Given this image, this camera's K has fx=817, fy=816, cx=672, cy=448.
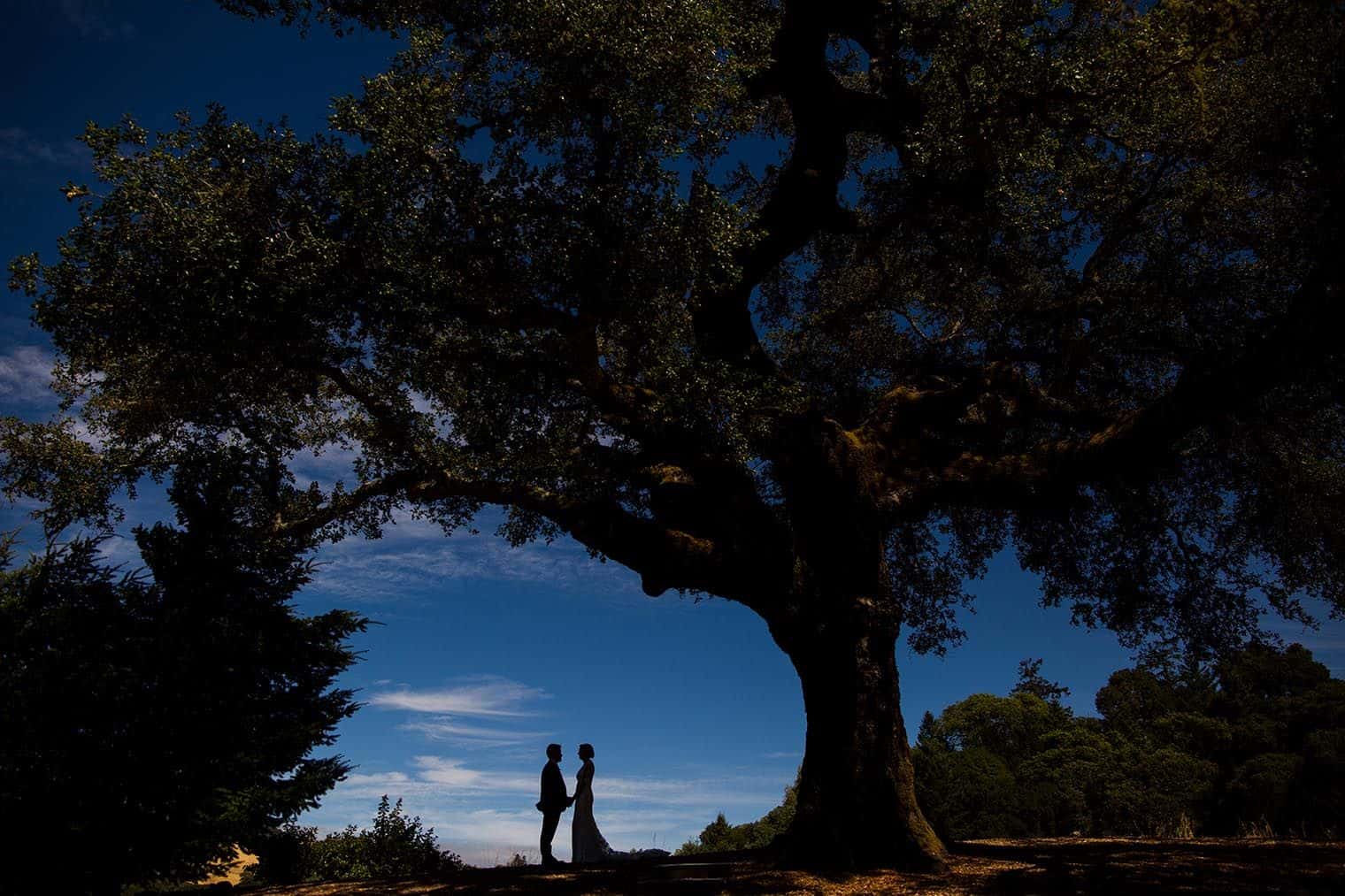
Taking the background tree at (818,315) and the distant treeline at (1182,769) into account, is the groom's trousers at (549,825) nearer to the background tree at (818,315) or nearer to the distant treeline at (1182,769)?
the background tree at (818,315)

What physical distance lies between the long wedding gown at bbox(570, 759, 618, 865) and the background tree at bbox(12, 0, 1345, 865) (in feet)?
15.1

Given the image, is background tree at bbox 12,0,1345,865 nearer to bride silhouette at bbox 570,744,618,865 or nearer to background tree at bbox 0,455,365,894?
background tree at bbox 0,455,365,894

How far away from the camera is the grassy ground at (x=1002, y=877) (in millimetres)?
11117

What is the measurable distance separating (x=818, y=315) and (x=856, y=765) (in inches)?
467

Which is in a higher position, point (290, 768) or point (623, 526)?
point (623, 526)

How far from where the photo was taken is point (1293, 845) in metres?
15.1

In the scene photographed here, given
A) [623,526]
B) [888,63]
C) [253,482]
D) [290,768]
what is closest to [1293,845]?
[623,526]

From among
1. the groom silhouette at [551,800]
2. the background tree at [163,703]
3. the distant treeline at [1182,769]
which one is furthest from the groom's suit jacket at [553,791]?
the distant treeline at [1182,769]

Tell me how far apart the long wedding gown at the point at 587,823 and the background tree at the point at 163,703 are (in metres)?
4.91

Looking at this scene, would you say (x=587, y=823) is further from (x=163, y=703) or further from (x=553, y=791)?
(x=163, y=703)

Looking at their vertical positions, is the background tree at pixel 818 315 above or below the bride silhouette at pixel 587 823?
above

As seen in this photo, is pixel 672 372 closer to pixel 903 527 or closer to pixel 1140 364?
pixel 903 527

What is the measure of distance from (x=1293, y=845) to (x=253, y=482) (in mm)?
21479

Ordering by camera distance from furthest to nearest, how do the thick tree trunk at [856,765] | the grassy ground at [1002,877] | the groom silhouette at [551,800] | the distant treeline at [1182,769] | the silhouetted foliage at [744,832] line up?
the silhouetted foliage at [744,832], the distant treeline at [1182,769], the groom silhouette at [551,800], the thick tree trunk at [856,765], the grassy ground at [1002,877]
